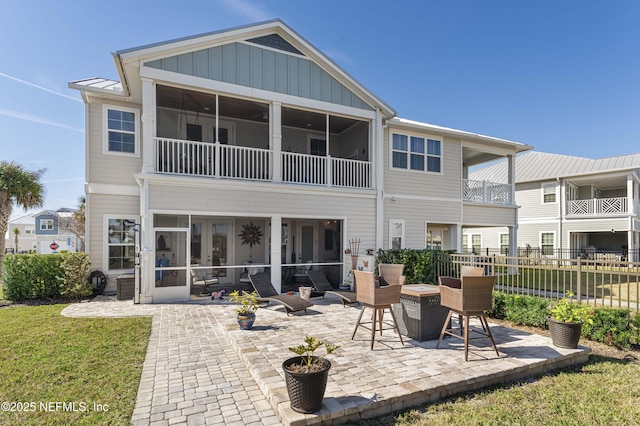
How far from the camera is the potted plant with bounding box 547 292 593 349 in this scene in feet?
16.9

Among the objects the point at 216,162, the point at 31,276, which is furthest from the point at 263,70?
the point at 31,276

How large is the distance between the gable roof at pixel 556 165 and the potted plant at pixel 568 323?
20159 mm

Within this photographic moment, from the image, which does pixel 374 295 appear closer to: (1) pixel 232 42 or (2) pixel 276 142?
(2) pixel 276 142

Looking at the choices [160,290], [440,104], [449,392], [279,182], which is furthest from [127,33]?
[440,104]

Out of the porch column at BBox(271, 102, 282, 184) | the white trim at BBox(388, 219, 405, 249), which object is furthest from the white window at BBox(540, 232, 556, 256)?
the porch column at BBox(271, 102, 282, 184)

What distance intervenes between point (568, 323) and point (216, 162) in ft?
28.9

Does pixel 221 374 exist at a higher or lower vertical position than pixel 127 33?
lower

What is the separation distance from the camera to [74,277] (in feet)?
31.3

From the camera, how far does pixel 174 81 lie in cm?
917

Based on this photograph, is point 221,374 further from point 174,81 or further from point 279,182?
point 174,81

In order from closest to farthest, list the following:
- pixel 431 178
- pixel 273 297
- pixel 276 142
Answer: pixel 273 297 → pixel 276 142 → pixel 431 178

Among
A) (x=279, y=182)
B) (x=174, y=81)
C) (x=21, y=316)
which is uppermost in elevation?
(x=174, y=81)

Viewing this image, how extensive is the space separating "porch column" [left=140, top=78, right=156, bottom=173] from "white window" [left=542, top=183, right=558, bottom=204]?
24.8 m

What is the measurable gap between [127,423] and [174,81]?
8.47m
